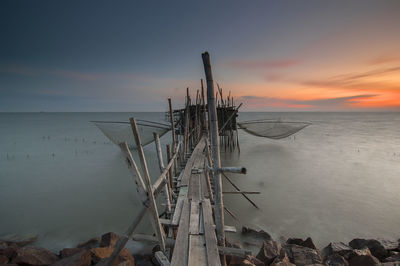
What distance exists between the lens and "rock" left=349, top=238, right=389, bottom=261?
416 cm

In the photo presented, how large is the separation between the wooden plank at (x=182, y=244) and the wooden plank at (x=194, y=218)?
0.07 meters

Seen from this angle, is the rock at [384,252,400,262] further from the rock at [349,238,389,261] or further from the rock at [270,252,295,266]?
the rock at [270,252,295,266]

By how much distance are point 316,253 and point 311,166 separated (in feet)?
31.3

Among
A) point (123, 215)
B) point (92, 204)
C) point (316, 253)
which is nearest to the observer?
point (316, 253)

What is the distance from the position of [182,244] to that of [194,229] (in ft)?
1.20

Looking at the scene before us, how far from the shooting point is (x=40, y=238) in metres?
5.25

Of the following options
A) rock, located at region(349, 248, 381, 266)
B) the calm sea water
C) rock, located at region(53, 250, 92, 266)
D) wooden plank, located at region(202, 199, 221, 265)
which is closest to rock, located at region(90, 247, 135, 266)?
rock, located at region(53, 250, 92, 266)

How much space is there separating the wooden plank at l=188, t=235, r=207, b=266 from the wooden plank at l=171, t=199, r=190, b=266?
0.06m

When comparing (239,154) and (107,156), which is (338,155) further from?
(107,156)

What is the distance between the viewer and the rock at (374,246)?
4.16m

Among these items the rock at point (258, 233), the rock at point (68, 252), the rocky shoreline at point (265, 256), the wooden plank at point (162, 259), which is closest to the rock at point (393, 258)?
the rocky shoreline at point (265, 256)

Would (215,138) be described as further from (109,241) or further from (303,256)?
(109,241)

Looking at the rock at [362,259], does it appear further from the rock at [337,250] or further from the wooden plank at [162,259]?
the wooden plank at [162,259]

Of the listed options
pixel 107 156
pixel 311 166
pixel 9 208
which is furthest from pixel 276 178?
pixel 107 156
